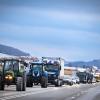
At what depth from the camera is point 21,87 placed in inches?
1373

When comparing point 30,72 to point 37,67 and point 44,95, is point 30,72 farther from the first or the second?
point 44,95

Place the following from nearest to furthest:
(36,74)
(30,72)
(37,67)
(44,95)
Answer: (44,95), (36,74), (30,72), (37,67)

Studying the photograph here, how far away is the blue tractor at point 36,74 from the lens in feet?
157

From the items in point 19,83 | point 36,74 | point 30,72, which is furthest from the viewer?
point 30,72

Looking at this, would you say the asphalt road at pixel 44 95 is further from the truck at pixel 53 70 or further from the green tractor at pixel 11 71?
the truck at pixel 53 70

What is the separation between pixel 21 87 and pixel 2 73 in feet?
7.50

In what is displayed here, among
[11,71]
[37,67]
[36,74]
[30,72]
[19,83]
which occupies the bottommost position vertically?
[19,83]

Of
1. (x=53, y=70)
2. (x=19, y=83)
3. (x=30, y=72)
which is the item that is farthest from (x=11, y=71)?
Answer: (x=53, y=70)

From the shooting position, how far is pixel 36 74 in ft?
158

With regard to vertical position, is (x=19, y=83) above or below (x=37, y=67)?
below

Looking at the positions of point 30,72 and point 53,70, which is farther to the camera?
point 53,70

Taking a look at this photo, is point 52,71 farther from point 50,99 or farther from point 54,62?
point 50,99

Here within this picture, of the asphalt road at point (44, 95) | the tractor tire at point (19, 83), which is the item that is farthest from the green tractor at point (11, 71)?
the asphalt road at point (44, 95)

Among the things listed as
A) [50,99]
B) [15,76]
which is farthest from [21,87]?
[50,99]
